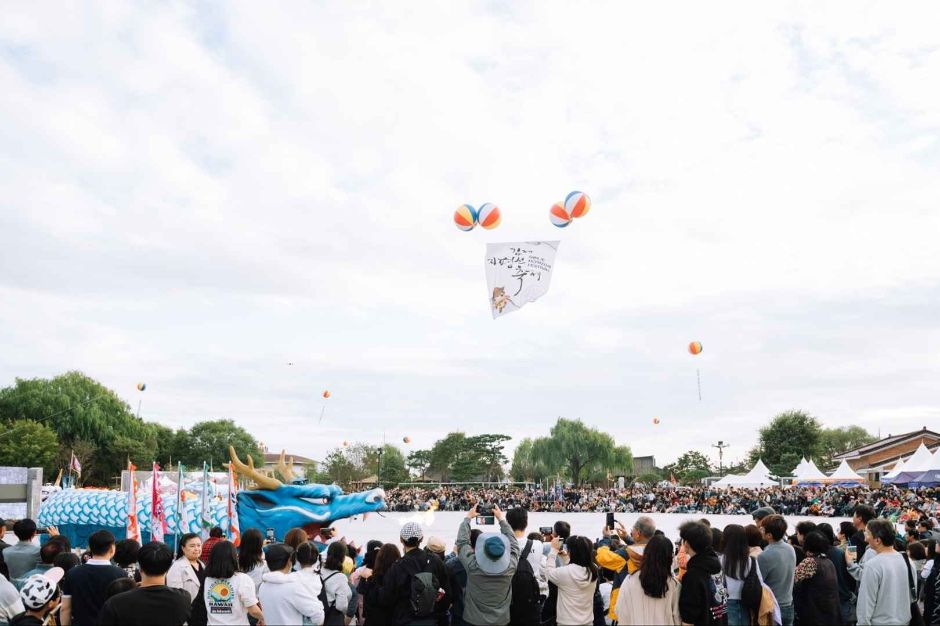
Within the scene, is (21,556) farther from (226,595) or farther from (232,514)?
(232,514)

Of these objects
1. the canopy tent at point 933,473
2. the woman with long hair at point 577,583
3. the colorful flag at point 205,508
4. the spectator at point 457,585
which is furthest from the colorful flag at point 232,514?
the canopy tent at point 933,473

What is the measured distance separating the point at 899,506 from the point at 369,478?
5475 centimetres

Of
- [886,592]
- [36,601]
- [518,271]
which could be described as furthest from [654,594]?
[518,271]

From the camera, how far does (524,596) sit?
5.65 metres

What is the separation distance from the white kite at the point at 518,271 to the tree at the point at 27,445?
3963 centimetres

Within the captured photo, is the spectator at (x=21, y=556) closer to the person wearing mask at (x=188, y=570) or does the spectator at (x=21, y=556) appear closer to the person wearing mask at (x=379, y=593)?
the person wearing mask at (x=188, y=570)

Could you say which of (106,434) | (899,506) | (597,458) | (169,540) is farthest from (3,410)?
(899,506)

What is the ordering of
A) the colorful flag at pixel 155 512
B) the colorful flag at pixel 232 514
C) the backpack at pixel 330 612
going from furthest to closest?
the colorful flag at pixel 155 512 → the colorful flag at pixel 232 514 → the backpack at pixel 330 612

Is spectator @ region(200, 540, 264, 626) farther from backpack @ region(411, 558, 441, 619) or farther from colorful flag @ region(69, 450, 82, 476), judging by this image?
colorful flag @ region(69, 450, 82, 476)

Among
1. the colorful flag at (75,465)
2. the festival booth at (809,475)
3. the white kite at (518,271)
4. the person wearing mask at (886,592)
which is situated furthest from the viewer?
the festival booth at (809,475)

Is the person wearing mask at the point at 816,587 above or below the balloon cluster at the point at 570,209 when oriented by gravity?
below

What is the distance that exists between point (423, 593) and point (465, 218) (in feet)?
35.3

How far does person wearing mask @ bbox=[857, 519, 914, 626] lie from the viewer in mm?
5402

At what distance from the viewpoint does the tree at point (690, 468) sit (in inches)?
2948
